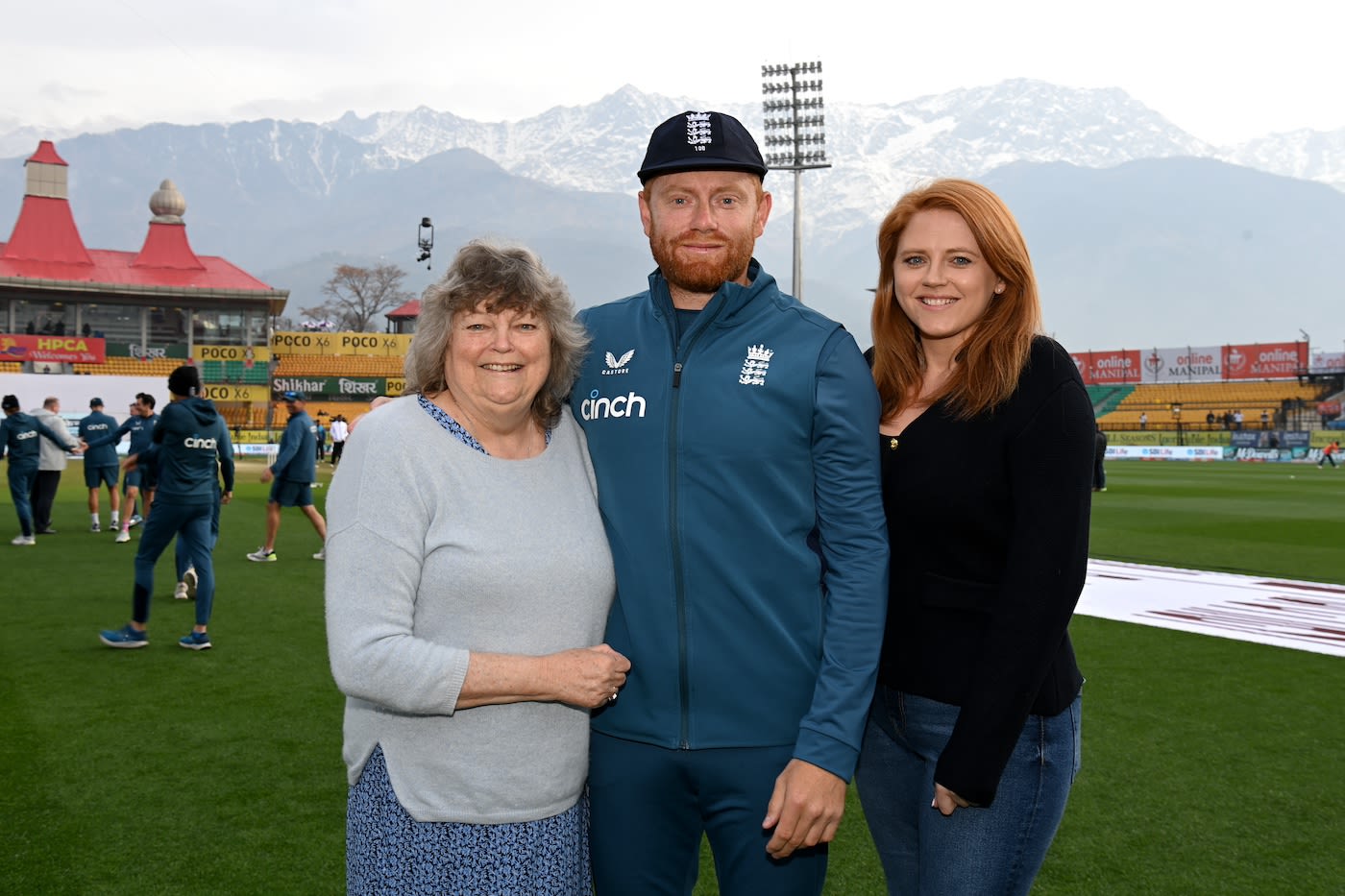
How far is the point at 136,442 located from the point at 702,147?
45.9ft

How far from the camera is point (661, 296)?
2.41 metres

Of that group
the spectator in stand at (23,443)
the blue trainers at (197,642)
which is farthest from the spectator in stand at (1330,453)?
the blue trainers at (197,642)

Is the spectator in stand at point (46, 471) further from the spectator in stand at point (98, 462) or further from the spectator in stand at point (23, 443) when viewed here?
the spectator in stand at point (98, 462)

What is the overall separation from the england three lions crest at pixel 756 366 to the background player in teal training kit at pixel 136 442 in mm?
12697

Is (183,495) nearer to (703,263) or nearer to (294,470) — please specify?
(294,470)

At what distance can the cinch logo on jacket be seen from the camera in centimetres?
230

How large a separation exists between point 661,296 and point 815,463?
54 centimetres

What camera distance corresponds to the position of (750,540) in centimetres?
221

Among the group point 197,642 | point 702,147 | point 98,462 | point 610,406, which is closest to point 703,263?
point 702,147

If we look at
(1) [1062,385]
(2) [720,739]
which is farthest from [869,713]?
(1) [1062,385]

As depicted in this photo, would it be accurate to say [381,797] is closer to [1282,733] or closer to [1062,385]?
[1062,385]

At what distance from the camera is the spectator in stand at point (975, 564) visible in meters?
2.03

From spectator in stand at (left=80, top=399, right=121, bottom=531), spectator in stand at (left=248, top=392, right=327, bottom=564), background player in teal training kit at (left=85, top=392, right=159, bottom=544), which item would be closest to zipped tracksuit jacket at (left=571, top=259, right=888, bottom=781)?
spectator in stand at (left=248, top=392, right=327, bottom=564)

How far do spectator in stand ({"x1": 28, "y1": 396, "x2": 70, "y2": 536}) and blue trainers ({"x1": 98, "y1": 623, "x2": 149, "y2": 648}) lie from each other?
27.2 ft
